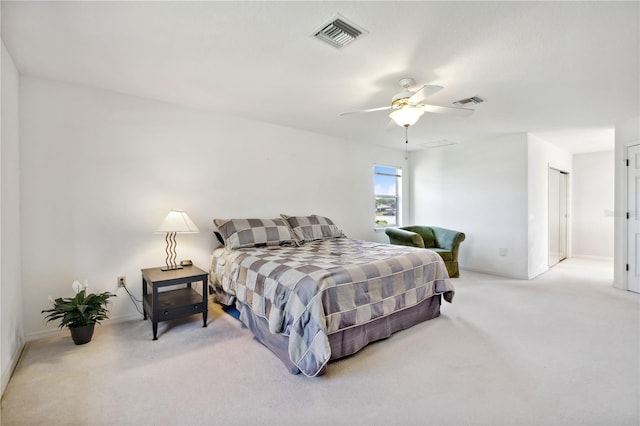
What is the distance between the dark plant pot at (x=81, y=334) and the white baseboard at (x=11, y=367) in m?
0.32

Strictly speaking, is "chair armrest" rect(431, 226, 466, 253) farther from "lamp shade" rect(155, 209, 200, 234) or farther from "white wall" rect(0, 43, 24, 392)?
"white wall" rect(0, 43, 24, 392)

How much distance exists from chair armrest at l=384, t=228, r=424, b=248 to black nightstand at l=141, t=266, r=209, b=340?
10.4ft

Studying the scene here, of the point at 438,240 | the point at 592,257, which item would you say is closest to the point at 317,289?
the point at 438,240

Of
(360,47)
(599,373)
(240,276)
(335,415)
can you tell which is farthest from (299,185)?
(599,373)

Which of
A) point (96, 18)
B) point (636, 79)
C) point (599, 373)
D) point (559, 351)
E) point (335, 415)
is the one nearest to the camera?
point (335, 415)

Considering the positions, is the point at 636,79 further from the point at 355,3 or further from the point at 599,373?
the point at 355,3

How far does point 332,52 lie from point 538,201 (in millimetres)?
4608

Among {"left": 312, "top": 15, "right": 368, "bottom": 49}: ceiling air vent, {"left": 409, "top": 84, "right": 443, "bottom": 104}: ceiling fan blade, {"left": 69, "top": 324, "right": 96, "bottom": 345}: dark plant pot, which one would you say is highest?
{"left": 312, "top": 15, "right": 368, "bottom": 49}: ceiling air vent

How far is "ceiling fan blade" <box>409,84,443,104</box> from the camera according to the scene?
2.17 m

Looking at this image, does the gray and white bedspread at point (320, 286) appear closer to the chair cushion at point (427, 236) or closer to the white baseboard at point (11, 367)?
the white baseboard at point (11, 367)

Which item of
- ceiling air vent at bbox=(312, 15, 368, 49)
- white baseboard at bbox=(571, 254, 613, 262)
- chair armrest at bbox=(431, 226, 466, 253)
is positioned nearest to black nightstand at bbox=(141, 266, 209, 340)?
ceiling air vent at bbox=(312, 15, 368, 49)

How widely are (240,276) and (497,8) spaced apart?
9.00ft

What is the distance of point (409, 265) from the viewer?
8.83 feet

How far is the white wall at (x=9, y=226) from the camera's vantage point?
195 cm
